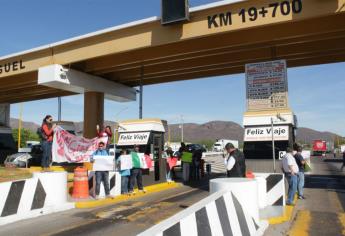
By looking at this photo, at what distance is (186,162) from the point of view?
63.1 feet

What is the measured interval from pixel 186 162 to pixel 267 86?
6444mm

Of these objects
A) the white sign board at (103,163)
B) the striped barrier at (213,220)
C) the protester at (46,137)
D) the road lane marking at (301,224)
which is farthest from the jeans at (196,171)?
the striped barrier at (213,220)

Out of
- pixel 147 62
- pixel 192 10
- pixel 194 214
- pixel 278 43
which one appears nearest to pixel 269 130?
pixel 278 43

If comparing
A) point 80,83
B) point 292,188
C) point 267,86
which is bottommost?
point 292,188

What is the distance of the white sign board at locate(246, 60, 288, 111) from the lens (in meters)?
14.1

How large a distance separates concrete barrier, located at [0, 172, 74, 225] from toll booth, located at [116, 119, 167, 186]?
5853mm

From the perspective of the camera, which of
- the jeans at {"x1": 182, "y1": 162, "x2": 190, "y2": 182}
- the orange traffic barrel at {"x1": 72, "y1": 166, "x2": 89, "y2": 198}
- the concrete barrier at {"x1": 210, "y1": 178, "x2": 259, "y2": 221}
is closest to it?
the concrete barrier at {"x1": 210, "y1": 178, "x2": 259, "y2": 221}

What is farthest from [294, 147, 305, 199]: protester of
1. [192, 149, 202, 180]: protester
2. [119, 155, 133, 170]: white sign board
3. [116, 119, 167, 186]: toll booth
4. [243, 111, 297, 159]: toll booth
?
[192, 149, 202, 180]: protester

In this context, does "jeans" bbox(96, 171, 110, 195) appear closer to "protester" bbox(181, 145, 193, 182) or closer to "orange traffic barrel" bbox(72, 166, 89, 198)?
"orange traffic barrel" bbox(72, 166, 89, 198)

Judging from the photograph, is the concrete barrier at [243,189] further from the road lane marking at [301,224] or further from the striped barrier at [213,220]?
the road lane marking at [301,224]

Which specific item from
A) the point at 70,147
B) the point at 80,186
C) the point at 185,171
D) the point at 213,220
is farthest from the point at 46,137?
the point at 213,220

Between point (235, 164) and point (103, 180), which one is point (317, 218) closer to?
point (235, 164)

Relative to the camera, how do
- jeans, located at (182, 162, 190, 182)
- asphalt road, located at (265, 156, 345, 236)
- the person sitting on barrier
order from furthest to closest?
jeans, located at (182, 162, 190, 182) → the person sitting on barrier → asphalt road, located at (265, 156, 345, 236)

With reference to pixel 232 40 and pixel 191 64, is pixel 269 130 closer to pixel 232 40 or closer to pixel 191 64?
pixel 232 40
